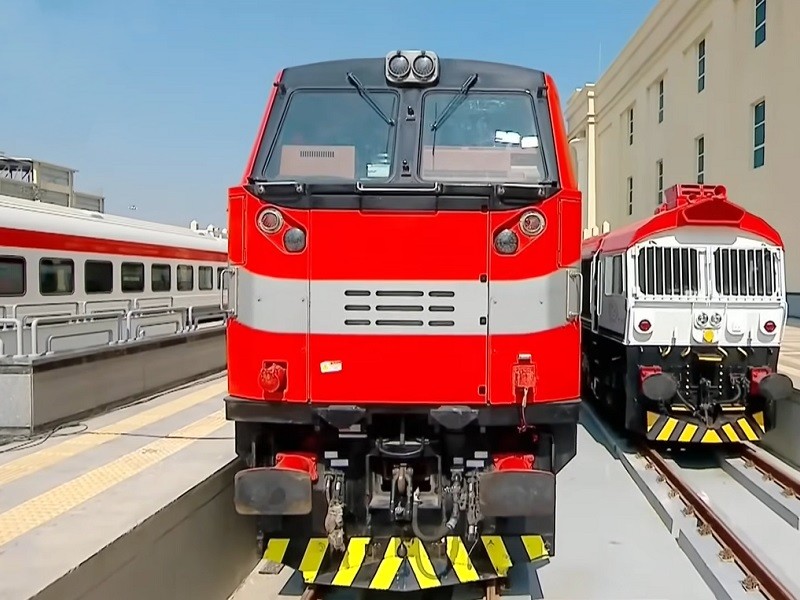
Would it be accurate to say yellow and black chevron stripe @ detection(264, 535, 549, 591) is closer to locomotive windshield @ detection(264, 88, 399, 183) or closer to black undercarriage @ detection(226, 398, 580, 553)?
black undercarriage @ detection(226, 398, 580, 553)

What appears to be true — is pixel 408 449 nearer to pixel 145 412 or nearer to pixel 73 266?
pixel 145 412

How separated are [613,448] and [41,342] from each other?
6.98m

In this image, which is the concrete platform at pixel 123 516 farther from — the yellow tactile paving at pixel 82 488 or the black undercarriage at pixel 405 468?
the black undercarriage at pixel 405 468

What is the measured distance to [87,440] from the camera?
19.8ft

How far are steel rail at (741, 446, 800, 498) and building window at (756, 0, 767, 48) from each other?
1522cm

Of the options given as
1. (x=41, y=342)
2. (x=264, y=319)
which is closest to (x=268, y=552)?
(x=264, y=319)

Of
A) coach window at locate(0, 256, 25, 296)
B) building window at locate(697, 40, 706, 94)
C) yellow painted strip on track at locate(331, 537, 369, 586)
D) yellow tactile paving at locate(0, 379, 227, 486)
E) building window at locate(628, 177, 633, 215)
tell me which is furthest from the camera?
building window at locate(628, 177, 633, 215)

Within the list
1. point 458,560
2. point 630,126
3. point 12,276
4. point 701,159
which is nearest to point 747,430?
point 458,560

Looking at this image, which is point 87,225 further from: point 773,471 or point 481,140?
point 773,471

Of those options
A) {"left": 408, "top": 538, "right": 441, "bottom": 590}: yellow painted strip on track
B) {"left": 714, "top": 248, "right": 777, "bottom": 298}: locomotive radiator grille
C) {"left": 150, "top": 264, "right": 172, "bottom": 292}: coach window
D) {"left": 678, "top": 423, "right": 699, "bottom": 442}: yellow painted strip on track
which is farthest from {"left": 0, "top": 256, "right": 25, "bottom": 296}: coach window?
{"left": 714, "top": 248, "right": 777, "bottom": 298}: locomotive radiator grille

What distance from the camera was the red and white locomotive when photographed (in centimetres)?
823

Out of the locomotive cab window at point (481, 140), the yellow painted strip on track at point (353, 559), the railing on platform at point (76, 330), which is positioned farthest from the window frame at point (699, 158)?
the yellow painted strip on track at point (353, 559)

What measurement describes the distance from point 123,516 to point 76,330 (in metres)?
4.52

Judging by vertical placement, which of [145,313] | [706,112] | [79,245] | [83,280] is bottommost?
[145,313]
